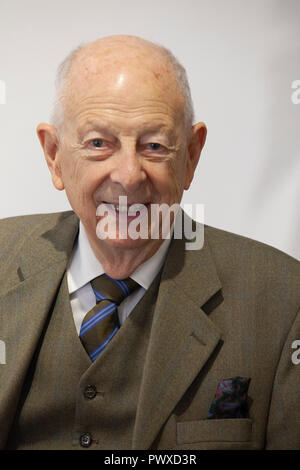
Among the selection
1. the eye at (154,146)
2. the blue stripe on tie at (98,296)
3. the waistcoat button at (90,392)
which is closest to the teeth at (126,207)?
the eye at (154,146)

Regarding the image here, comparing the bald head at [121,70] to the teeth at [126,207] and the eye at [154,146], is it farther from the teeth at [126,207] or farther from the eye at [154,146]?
the teeth at [126,207]

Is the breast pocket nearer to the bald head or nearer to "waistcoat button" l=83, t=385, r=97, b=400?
"waistcoat button" l=83, t=385, r=97, b=400

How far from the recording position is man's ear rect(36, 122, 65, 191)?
149 cm

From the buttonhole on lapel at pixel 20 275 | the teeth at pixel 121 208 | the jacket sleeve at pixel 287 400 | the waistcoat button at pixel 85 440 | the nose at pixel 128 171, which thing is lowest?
the waistcoat button at pixel 85 440

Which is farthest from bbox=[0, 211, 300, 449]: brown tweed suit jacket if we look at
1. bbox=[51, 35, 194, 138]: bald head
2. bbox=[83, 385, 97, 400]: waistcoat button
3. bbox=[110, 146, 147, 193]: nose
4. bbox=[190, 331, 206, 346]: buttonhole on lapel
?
bbox=[51, 35, 194, 138]: bald head

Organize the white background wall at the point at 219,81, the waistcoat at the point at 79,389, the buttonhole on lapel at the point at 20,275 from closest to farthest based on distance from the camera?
1. the waistcoat at the point at 79,389
2. the buttonhole on lapel at the point at 20,275
3. the white background wall at the point at 219,81

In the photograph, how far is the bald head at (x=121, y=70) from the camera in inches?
53.3

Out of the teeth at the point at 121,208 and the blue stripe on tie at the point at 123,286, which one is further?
the blue stripe on tie at the point at 123,286

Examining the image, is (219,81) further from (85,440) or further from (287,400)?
(85,440)

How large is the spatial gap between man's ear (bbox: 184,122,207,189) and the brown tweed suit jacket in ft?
0.56

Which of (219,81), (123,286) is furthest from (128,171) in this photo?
(219,81)

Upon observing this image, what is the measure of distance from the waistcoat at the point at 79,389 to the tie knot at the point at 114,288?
4 centimetres

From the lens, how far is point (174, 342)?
146 centimetres

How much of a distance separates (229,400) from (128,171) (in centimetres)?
53
